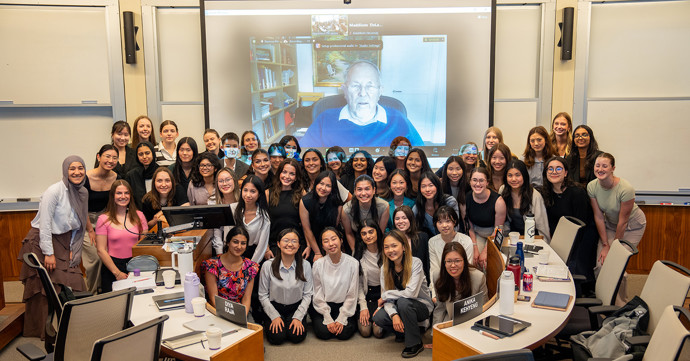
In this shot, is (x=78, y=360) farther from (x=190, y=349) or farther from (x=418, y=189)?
(x=418, y=189)

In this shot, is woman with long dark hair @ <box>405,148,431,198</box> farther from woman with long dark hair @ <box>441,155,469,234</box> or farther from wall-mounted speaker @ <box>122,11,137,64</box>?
wall-mounted speaker @ <box>122,11,137,64</box>

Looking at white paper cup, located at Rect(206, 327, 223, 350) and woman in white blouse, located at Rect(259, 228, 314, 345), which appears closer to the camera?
white paper cup, located at Rect(206, 327, 223, 350)

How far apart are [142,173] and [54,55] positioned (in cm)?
220

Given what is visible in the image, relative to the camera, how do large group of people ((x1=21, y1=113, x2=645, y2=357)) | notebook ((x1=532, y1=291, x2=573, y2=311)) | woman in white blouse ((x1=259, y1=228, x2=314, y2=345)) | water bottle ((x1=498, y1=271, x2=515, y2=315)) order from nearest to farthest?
water bottle ((x1=498, y1=271, x2=515, y2=315)), notebook ((x1=532, y1=291, x2=573, y2=311)), large group of people ((x1=21, y1=113, x2=645, y2=357)), woman in white blouse ((x1=259, y1=228, x2=314, y2=345))

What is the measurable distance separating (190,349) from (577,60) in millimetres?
5590

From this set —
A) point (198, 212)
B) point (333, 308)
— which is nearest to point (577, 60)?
point (333, 308)

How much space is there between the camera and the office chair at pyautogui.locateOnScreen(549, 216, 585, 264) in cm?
451

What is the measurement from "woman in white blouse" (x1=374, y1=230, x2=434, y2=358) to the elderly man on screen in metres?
2.61

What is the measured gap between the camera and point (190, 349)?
3062 mm

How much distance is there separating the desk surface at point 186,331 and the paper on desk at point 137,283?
4.3 inches

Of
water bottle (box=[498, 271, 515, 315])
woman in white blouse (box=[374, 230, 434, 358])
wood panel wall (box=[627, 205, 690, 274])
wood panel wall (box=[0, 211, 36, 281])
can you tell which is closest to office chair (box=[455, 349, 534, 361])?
water bottle (box=[498, 271, 515, 315])

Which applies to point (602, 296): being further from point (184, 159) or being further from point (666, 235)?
point (184, 159)

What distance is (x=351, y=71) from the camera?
674 centimetres

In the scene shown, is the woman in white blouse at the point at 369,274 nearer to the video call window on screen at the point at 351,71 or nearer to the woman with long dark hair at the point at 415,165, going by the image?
the woman with long dark hair at the point at 415,165
